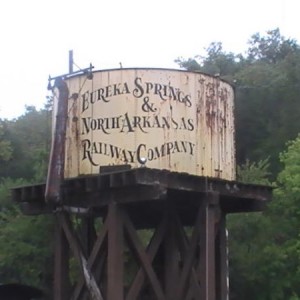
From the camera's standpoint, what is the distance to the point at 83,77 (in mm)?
17969

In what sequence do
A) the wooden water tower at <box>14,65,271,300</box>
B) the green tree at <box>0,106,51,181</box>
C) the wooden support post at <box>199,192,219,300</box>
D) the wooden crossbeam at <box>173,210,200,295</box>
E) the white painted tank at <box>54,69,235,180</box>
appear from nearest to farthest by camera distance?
the wooden water tower at <box>14,65,271,300</box> → the white painted tank at <box>54,69,235,180</box> → the wooden support post at <box>199,192,219,300</box> → the wooden crossbeam at <box>173,210,200,295</box> → the green tree at <box>0,106,51,181</box>

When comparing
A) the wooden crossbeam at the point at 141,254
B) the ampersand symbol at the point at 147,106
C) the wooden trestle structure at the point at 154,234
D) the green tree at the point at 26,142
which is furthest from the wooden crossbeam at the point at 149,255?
the green tree at the point at 26,142

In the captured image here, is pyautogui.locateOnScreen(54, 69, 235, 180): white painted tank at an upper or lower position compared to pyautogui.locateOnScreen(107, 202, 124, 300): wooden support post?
upper

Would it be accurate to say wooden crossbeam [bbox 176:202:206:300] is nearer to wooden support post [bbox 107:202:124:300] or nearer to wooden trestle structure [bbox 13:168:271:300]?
wooden trestle structure [bbox 13:168:271:300]

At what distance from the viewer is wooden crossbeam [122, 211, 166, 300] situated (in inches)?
685

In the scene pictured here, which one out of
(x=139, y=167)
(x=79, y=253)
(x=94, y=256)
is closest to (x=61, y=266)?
(x=79, y=253)

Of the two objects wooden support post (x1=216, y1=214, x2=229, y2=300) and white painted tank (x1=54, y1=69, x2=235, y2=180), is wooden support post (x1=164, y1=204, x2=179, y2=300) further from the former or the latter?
white painted tank (x1=54, y1=69, x2=235, y2=180)

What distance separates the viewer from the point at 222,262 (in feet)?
64.6

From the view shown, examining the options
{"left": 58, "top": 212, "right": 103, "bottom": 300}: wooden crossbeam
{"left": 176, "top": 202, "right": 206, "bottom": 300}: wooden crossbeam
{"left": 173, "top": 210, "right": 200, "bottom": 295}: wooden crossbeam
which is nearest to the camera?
{"left": 58, "top": 212, "right": 103, "bottom": 300}: wooden crossbeam

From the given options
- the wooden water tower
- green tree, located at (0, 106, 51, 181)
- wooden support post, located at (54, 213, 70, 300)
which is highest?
green tree, located at (0, 106, 51, 181)

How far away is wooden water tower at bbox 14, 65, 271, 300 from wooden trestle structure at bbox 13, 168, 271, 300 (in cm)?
2

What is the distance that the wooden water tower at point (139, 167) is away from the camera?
1709cm

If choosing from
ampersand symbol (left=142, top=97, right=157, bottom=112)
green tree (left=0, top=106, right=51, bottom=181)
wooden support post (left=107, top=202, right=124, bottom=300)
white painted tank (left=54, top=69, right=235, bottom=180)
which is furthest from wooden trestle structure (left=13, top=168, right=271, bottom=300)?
green tree (left=0, top=106, right=51, bottom=181)

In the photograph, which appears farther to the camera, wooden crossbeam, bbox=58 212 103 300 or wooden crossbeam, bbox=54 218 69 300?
wooden crossbeam, bbox=54 218 69 300
